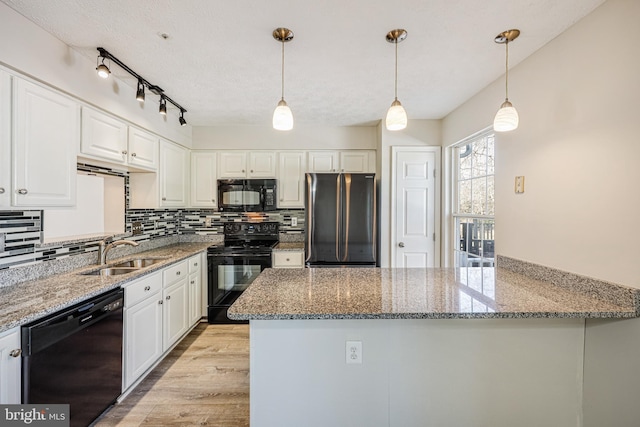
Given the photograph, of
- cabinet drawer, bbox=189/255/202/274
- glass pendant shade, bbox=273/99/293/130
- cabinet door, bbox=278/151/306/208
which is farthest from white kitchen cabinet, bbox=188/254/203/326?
glass pendant shade, bbox=273/99/293/130

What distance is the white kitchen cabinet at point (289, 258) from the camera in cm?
323

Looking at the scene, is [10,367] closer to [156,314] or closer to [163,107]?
[156,314]

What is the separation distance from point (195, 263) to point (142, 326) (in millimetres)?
954

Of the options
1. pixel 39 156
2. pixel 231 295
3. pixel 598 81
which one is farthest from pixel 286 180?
pixel 598 81

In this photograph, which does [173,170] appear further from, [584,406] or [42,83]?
[584,406]

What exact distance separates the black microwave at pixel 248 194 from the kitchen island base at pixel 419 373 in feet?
7.26

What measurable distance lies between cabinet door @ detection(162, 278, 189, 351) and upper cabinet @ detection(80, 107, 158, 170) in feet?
3.82

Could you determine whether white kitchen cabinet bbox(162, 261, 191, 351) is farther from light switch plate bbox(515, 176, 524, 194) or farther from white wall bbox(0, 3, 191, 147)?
light switch plate bbox(515, 176, 524, 194)

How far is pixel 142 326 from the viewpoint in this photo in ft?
6.82

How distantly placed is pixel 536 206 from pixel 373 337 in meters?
1.38

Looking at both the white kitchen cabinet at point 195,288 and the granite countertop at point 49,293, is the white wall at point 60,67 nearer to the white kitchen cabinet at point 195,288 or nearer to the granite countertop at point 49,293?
the granite countertop at point 49,293

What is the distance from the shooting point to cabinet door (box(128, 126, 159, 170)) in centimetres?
245

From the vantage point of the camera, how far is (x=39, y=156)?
1.61 m

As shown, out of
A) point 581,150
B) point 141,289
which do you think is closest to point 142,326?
point 141,289
